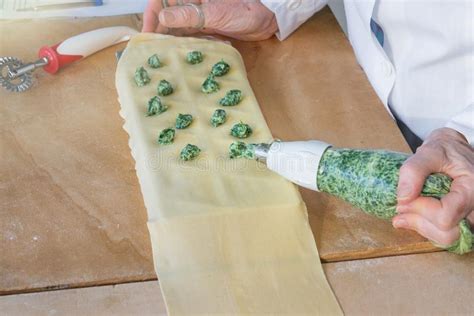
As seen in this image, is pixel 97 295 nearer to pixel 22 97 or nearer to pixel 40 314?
pixel 40 314

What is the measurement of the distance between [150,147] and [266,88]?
301 mm

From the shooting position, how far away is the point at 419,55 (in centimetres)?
111

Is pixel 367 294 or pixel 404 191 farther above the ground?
pixel 404 191

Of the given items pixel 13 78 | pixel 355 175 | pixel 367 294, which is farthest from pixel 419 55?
pixel 13 78

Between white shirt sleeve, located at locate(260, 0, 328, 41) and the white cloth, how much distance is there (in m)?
0.09

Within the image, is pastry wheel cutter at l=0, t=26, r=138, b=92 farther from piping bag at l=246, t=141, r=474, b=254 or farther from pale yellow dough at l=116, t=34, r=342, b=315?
piping bag at l=246, t=141, r=474, b=254

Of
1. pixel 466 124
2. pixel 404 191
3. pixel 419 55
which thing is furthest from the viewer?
pixel 419 55

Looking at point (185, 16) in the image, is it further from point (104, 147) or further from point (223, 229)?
point (223, 229)

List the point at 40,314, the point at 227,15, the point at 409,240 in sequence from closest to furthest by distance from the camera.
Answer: the point at 40,314 < the point at 409,240 < the point at 227,15

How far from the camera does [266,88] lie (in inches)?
45.4

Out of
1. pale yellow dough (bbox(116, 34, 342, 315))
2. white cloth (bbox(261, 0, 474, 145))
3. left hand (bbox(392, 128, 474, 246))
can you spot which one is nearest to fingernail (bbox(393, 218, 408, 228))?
left hand (bbox(392, 128, 474, 246))

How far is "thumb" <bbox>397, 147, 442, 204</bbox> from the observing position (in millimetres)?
785

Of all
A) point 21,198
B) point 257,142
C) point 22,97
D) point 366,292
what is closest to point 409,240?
point 366,292

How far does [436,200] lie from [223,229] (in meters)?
0.28
